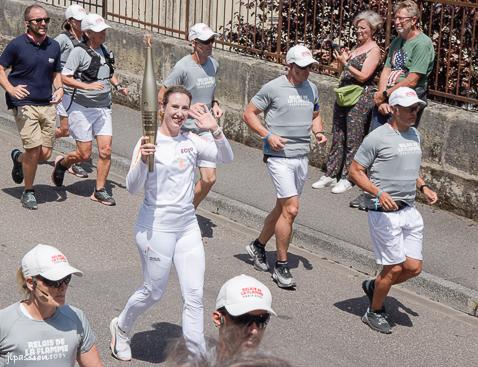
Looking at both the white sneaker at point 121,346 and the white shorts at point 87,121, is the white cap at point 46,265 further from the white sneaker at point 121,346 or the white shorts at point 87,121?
the white shorts at point 87,121

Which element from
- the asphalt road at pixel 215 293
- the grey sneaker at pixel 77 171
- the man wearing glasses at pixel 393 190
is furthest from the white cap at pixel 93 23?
the man wearing glasses at pixel 393 190

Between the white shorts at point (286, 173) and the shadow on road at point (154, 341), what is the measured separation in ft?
5.49

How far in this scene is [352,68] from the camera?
38.6ft

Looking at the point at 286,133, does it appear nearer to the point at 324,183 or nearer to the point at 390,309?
the point at 390,309

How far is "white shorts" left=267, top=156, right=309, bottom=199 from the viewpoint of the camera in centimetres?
944

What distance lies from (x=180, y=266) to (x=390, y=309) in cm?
233

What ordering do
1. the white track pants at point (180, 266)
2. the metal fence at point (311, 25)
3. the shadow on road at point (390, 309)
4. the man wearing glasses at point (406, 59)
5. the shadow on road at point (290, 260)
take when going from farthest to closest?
the metal fence at point (311, 25), the man wearing glasses at point (406, 59), the shadow on road at point (290, 260), the shadow on road at point (390, 309), the white track pants at point (180, 266)

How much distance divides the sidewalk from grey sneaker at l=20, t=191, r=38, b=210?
166 cm

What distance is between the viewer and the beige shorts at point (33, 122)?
36.7 ft

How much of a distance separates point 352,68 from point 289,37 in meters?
1.66

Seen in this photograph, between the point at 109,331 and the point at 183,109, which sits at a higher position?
the point at 183,109

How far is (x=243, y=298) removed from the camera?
5.06 m

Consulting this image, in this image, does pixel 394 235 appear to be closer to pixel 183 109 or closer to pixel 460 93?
pixel 183 109

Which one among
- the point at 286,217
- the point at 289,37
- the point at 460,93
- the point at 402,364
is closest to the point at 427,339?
the point at 402,364
